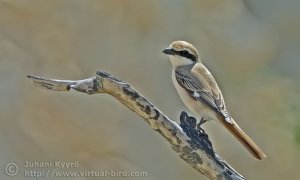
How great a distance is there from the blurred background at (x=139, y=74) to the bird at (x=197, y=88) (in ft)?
1.44

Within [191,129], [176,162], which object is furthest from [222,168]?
[176,162]

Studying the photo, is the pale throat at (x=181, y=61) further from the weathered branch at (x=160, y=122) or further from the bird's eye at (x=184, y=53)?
the weathered branch at (x=160, y=122)

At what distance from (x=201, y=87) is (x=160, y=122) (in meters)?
0.18

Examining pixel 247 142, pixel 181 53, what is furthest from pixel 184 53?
pixel 247 142

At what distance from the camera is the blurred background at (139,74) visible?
1.84m

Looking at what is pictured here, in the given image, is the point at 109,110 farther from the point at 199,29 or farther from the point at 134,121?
the point at 199,29

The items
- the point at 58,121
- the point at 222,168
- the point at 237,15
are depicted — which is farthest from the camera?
the point at 237,15

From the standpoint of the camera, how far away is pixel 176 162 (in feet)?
6.31

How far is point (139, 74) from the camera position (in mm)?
1913

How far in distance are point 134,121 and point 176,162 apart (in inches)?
7.0

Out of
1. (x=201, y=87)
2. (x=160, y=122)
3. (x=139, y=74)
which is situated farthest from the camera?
(x=139, y=74)

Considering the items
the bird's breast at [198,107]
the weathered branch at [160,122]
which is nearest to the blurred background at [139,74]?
the bird's breast at [198,107]

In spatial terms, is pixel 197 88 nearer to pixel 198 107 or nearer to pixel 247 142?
pixel 198 107

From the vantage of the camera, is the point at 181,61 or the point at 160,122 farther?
the point at 181,61
